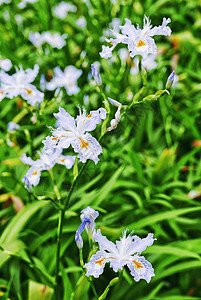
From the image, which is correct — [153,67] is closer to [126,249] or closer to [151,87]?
Answer: [151,87]

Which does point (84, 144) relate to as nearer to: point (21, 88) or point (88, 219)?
point (88, 219)

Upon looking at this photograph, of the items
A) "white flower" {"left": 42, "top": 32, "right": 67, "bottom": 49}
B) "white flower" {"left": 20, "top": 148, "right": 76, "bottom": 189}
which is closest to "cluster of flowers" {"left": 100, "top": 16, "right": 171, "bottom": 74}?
"white flower" {"left": 20, "top": 148, "right": 76, "bottom": 189}

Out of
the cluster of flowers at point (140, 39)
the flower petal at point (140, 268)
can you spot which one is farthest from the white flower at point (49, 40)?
the flower petal at point (140, 268)

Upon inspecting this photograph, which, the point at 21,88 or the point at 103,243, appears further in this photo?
the point at 21,88

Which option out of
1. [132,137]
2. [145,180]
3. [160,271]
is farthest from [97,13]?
[160,271]

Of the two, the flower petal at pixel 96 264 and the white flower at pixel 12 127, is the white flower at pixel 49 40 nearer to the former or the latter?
the white flower at pixel 12 127

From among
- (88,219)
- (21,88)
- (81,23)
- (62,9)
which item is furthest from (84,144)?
(62,9)
